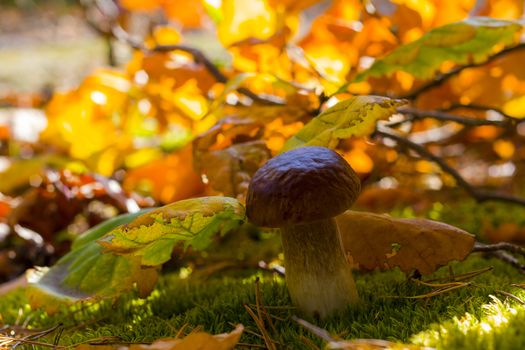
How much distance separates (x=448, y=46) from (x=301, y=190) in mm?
780

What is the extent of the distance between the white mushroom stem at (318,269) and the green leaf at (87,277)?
0.39 metres

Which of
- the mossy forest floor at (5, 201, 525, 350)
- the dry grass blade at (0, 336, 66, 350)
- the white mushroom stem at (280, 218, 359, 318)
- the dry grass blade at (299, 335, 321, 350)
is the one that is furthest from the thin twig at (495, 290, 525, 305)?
the dry grass blade at (0, 336, 66, 350)

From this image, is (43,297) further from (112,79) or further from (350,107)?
(112,79)

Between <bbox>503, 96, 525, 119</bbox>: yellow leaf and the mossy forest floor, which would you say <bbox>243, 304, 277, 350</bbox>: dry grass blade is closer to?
the mossy forest floor

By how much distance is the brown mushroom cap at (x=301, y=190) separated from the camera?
1.04 meters

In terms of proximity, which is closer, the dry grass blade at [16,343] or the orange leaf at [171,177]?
the dry grass blade at [16,343]

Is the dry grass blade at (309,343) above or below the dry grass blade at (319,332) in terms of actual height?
below

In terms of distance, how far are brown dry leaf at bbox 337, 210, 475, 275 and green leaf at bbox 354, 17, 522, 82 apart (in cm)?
51

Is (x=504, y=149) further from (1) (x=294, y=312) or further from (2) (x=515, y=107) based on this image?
(1) (x=294, y=312)

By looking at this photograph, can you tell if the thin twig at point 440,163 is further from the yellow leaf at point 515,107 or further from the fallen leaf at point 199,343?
the fallen leaf at point 199,343

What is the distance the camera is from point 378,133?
1.90m

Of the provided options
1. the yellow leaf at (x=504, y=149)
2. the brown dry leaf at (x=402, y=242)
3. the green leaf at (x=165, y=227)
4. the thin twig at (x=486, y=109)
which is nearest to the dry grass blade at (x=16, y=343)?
the green leaf at (x=165, y=227)

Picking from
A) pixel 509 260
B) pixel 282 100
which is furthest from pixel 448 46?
pixel 282 100

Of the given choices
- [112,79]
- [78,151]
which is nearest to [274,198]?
[112,79]
